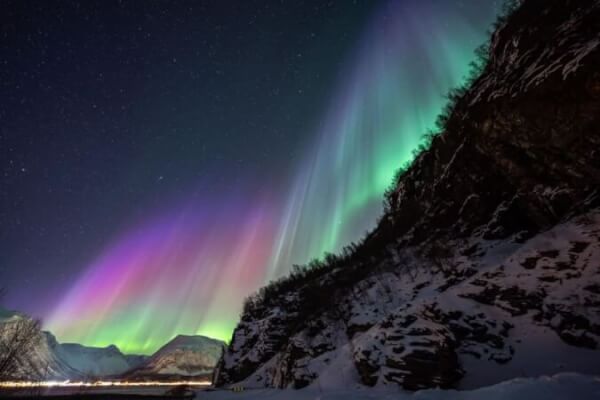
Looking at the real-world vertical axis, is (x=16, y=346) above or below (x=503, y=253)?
below

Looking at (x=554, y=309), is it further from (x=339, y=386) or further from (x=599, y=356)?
(x=339, y=386)

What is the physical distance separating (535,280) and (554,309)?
98.8 inches

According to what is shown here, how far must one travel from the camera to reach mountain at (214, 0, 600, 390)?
17.4 metres

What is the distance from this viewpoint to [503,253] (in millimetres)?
25484

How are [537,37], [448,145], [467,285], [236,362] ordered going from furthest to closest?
[236,362] → [448,145] → [537,37] → [467,285]

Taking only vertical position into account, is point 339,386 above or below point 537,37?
below

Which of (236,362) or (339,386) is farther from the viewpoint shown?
Result: (236,362)

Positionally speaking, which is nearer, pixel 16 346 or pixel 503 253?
pixel 503 253

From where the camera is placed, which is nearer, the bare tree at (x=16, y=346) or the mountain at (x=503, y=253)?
the mountain at (x=503, y=253)

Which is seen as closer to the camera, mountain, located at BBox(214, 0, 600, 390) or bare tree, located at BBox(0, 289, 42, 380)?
mountain, located at BBox(214, 0, 600, 390)

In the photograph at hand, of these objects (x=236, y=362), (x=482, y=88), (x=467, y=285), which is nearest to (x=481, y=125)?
(x=482, y=88)

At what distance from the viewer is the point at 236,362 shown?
163 ft

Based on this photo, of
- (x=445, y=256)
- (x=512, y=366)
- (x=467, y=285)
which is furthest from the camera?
(x=445, y=256)

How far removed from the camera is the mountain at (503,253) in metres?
17.4
